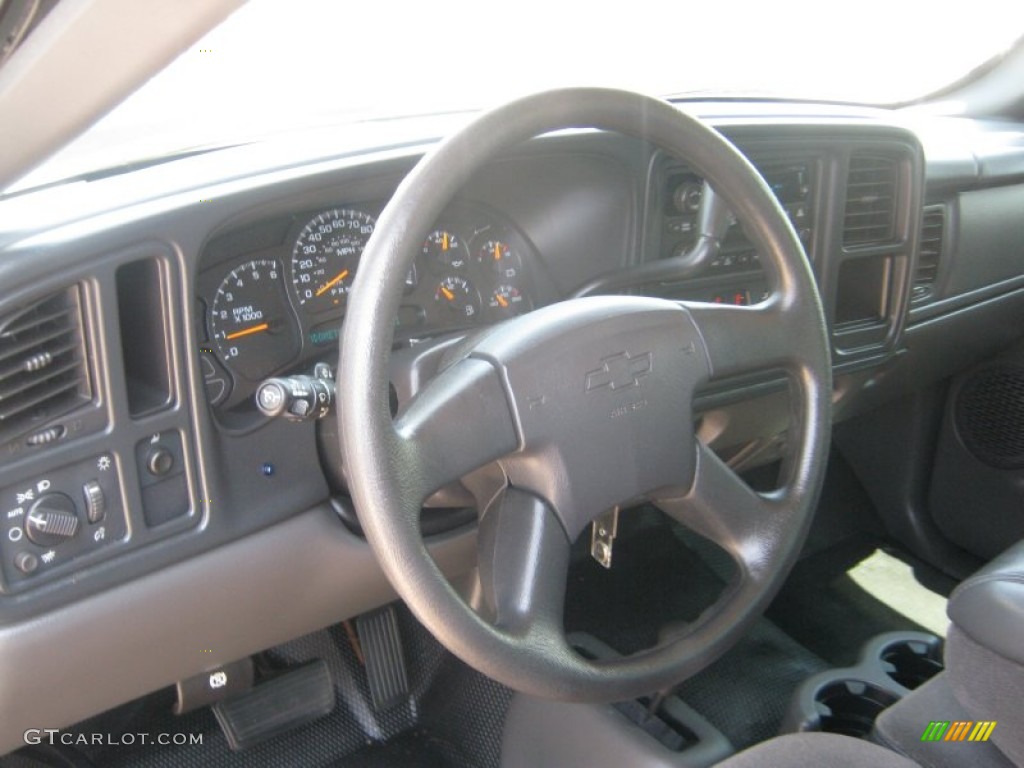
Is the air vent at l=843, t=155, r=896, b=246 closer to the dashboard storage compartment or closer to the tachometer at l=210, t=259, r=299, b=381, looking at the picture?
the tachometer at l=210, t=259, r=299, b=381

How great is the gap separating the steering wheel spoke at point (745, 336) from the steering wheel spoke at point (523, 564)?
0.99ft

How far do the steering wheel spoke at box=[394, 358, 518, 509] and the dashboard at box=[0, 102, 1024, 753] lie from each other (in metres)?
0.15

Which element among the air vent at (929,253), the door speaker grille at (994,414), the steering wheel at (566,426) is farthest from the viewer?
the door speaker grille at (994,414)

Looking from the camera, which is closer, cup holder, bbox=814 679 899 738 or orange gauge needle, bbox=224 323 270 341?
orange gauge needle, bbox=224 323 270 341

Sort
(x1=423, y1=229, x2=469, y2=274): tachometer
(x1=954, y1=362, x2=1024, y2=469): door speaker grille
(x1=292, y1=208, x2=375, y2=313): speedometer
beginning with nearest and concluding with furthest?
(x1=292, y1=208, x2=375, y2=313): speedometer → (x1=423, y1=229, x2=469, y2=274): tachometer → (x1=954, y1=362, x2=1024, y2=469): door speaker grille

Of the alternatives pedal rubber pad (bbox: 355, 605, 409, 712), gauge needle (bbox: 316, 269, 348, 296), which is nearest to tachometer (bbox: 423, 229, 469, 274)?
gauge needle (bbox: 316, 269, 348, 296)

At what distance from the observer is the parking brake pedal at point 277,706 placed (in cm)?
172

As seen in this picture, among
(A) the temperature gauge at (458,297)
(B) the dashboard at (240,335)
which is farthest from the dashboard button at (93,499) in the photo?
(A) the temperature gauge at (458,297)

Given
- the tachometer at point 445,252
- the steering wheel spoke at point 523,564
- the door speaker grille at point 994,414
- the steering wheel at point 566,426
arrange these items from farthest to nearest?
the door speaker grille at point 994,414, the tachometer at point 445,252, the steering wheel spoke at point 523,564, the steering wheel at point 566,426

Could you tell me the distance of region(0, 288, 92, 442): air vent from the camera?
3.53 feet

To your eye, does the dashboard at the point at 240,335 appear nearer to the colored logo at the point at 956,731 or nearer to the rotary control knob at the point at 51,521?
the rotary control knob at the point at 51,521

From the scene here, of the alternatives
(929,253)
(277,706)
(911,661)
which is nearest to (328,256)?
(277,706)

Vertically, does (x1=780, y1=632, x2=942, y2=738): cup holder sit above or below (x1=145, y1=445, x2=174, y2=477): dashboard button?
below

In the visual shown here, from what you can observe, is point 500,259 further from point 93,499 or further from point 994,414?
point 994,414
